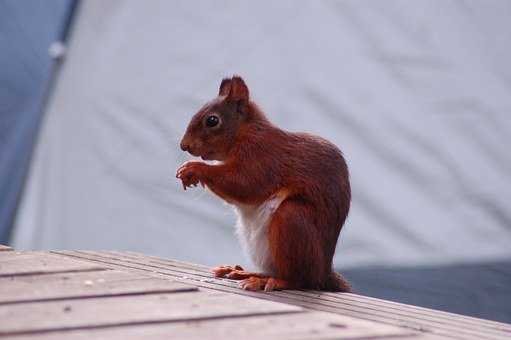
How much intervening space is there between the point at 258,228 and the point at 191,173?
0.21 metres

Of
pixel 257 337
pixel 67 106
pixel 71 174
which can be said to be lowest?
pixel 257 337

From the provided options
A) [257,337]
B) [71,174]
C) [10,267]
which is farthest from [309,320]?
[71,174]

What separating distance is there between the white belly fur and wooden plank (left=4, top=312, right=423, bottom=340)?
855 millimetres

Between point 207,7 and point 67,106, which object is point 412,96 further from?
point 67,106

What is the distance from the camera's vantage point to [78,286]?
1.39m

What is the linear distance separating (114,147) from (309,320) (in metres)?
2.58

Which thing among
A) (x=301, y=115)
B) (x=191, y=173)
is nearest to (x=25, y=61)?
(x=301, y=115)

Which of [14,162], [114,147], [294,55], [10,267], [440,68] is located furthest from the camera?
[14,162]

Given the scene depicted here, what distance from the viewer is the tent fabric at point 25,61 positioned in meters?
3.81

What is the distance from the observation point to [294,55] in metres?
→ 3.32

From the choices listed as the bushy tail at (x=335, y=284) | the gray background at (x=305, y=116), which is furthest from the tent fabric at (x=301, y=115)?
the bushy tail at (x=335, y=284)

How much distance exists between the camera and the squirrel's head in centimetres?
217

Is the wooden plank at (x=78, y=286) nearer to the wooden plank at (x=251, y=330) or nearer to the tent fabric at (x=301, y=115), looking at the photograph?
the wooden plank at (x=251, y=330)

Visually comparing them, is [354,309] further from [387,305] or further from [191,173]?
[191,173]
